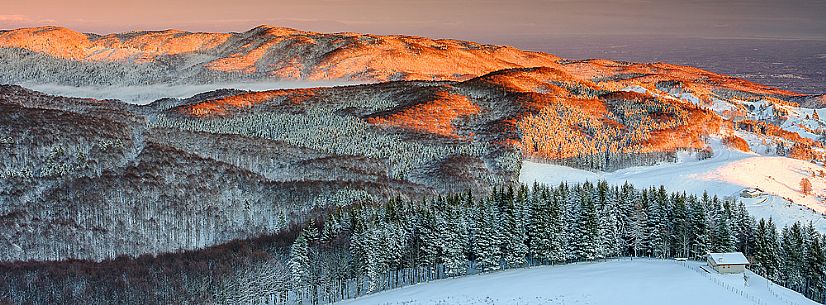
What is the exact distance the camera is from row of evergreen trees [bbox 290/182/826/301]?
106m

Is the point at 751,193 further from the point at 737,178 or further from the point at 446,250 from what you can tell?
the point at 446,250

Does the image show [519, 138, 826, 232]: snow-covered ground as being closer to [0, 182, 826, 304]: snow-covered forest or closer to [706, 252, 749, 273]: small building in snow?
[0, 182, 826, 304]: snow-covered forest

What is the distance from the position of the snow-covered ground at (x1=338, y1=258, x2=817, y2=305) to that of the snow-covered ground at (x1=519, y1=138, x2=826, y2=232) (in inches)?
2159

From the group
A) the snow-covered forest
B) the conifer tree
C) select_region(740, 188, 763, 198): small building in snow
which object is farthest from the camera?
select_region(740, 188, 763, 198): small building in snow

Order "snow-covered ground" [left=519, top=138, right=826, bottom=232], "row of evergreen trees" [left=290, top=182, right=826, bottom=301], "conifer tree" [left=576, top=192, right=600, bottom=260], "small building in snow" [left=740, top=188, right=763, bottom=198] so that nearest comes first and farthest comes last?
"row of evergreen trees" [left=290, top=182, right=826, bottom=301] < "conifer tree" [left=576, top=192, right=600, bottom=260] < "snow-covered ground" [left=519, top=138, right=826, bottom=232] < "small building in snow" [left=740, top=188, right=763, bottom=198]

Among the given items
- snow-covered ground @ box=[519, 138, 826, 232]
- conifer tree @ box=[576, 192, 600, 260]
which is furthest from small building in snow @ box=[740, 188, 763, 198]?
conifer tree @ box=[576, 192, 600, 260]

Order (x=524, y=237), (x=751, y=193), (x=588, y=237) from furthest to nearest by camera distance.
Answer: (x=751, y=193), (x=524, y=237), (x=588, y=237)

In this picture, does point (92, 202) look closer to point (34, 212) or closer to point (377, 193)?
point (34, 212)

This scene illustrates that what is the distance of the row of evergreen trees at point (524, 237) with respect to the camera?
10594cm

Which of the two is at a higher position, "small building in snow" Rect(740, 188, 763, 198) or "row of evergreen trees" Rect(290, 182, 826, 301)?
"row of evergreen trees" Rect(290, 182, 826, 301)

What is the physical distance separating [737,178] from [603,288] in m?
94.7

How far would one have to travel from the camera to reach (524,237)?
4355 inches

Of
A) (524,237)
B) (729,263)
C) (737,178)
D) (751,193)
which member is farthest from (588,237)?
(737,178)

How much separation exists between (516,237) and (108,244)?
2981 inches
